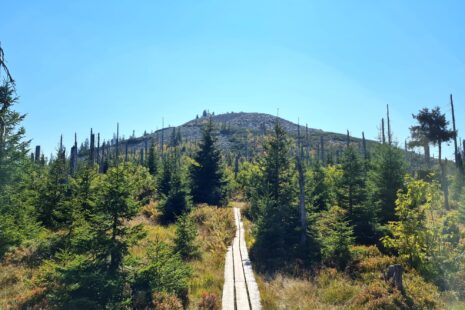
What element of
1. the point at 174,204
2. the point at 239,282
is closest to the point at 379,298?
the point at 239,282

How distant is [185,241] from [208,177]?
17.1m

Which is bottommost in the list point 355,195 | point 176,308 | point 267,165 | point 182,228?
point 176,308

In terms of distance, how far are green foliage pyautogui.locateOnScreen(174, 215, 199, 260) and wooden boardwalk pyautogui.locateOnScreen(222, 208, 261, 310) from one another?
217 centimetres

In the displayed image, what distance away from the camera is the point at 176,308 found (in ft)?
39.7

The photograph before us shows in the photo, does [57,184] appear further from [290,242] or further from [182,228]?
[290,242]

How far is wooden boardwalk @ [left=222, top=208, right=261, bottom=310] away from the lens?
12492mm

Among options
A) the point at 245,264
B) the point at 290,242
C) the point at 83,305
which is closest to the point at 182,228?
the point at 245,264

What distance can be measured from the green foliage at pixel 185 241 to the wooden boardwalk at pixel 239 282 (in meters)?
2.17

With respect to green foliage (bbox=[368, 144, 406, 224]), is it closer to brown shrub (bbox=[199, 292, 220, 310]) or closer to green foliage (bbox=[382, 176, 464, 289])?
green foliage (bbox=[382, 176, 464, 289])

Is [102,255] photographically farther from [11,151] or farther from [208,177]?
[208,177]

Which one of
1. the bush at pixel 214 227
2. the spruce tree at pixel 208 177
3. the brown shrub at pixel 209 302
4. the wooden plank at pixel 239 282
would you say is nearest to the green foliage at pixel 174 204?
the bush at pixel 214 227

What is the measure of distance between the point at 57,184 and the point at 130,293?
13336 mm

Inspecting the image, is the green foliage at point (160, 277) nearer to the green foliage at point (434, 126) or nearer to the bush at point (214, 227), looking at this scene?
the bush at point (214, 227)

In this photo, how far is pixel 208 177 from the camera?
36594 mm
